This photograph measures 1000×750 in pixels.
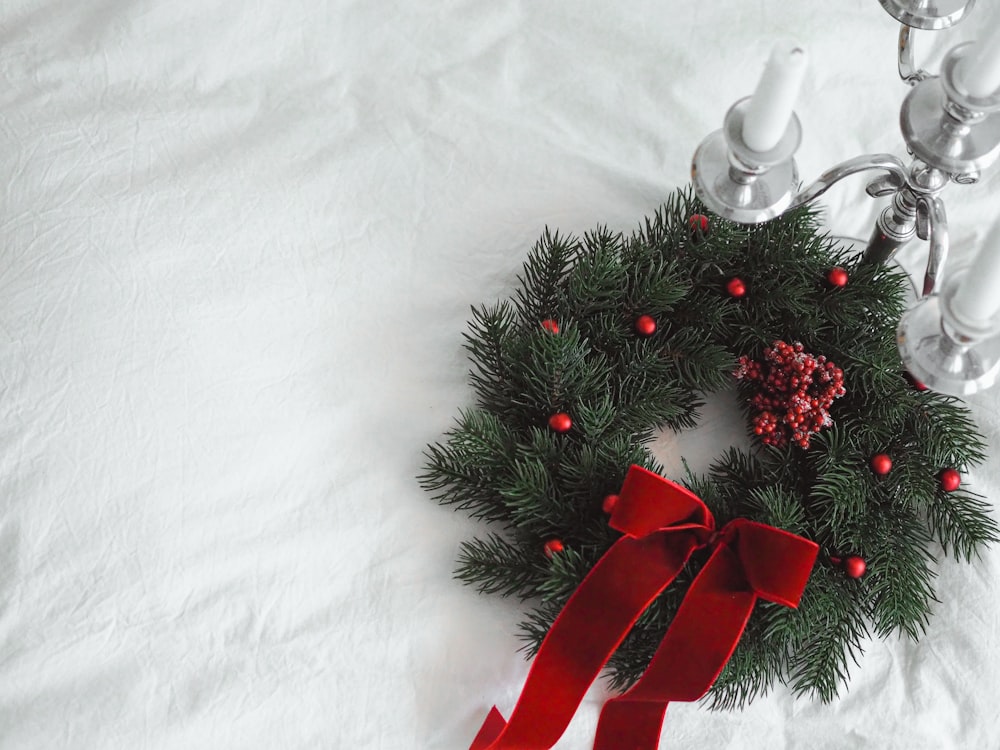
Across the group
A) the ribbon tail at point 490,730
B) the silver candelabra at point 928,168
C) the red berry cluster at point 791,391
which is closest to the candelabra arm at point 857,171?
the silver candelabra at point 928,168

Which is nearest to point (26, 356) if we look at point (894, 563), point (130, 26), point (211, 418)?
point (211, 418)

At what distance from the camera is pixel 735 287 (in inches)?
24.7

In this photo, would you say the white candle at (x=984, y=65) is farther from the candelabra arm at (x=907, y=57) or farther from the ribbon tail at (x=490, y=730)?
the ribbon tail at (x=490, y=730)

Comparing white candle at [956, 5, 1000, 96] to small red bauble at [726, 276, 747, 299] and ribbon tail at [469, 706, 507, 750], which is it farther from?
ribbon tail at [469, 706, 507, 750]

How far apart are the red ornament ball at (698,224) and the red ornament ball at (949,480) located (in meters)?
0.22

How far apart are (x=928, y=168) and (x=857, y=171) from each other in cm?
4

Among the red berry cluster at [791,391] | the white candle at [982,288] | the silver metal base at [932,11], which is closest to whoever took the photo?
the white candle at [982,288]

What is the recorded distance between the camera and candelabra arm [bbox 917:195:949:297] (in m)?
0.52

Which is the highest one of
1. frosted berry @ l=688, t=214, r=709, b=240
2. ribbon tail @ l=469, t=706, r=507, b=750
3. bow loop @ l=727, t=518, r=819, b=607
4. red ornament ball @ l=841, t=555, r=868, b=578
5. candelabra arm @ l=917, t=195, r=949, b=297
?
candelabra arm @ l=917, t=195, r=949, b=297

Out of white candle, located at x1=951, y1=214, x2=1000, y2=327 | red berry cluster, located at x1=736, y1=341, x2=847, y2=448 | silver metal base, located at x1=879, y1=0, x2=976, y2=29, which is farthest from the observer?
red berry cluster, located at x1=736, y1=341, x2=847, y2=448

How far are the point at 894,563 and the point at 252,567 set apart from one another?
397mm

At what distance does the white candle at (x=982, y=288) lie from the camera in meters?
0.38

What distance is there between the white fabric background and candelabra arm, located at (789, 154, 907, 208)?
0.15 metres

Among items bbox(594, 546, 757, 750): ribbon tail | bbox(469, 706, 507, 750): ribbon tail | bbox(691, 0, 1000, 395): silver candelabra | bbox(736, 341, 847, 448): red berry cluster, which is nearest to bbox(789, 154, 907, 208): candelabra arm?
bbox(691, 0, 1000, 395): silver candelabra
